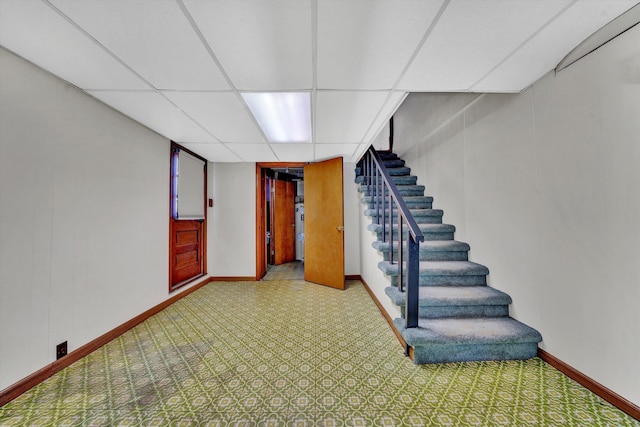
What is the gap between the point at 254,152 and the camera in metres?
3.71

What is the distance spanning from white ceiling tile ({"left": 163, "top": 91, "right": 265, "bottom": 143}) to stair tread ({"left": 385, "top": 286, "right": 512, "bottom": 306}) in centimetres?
233

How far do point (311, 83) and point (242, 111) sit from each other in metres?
0.83

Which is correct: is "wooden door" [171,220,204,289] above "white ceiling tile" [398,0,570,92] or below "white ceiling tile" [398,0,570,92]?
below

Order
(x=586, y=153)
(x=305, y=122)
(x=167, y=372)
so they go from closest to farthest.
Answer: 1. (x=586, y=153)
2. (x=167, y=372)
3. (x=305, y=122)

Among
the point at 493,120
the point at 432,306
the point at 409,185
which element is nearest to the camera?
the point at 432,306

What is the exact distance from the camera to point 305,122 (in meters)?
2.58

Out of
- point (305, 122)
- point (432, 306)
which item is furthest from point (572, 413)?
point (305, 122)

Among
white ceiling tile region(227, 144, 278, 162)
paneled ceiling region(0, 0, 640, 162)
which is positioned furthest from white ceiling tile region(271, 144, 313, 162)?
paneled ceiling region(0, 0, 640, 162)

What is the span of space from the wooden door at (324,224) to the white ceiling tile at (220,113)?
4.47ft

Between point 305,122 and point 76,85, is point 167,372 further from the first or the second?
point 305,122

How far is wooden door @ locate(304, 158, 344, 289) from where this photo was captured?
3877 mm

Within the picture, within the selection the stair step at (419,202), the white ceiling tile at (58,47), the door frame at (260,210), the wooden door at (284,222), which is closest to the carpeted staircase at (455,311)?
the stair step at (419,202)

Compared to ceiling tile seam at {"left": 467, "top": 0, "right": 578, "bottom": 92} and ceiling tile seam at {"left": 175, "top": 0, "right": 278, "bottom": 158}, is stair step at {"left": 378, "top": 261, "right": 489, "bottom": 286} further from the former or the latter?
ceiling tile seam at {"left": 175, "top": 0, "right": 278, "bottom": 158}

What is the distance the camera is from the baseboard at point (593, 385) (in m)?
1.37
